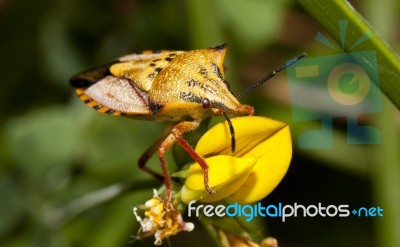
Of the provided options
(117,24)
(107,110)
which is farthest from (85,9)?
(107,110)

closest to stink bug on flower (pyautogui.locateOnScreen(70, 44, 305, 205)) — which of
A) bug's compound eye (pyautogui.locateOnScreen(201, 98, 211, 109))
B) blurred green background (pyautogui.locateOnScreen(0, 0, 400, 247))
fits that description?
bug's compound eye (pyautogui.locateOnScreen(201, 98, 211, 109))

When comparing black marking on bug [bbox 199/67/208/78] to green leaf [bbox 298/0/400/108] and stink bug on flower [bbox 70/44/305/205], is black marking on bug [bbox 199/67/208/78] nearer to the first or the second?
stink bug on flower [bbox 70/44/305/205]

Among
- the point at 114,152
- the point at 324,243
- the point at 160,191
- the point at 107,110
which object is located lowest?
the point at 324,243

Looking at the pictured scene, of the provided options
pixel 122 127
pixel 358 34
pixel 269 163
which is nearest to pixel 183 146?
pixel 269 163

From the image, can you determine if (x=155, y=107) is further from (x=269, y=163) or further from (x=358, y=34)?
(x=358, y=34)

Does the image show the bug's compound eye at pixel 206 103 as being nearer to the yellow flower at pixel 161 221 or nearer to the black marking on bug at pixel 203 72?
the black marking on bug at pixel 203 72

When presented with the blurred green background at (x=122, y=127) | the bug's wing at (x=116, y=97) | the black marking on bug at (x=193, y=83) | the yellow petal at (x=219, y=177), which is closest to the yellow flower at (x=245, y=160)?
the yellow petal at (x=219, y=177)

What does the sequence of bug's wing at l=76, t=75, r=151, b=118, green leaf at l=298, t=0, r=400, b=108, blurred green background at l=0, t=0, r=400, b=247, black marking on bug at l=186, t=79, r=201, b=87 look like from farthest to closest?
1. blurred green background at l=0, t=0, r=400, b=247
2. bug's wing at l=76, t=75, r=151, b=118
3. black marking on bug at l=186, t=79, r=201, b=87
4. green leaf at l=298, t=0, r=400, b=108

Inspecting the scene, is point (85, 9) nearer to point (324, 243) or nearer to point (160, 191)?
point (324, 243)
